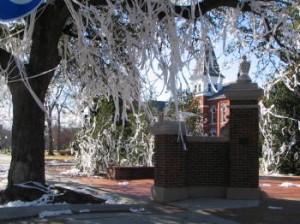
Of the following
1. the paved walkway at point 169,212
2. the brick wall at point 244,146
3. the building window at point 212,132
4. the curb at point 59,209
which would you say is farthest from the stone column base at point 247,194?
the building window at point 212,132

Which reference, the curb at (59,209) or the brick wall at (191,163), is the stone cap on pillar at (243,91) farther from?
the curb at (59,209)

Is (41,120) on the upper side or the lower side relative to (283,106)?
lower

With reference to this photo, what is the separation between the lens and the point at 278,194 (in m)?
14.9

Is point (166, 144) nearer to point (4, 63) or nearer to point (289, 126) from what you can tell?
point (4, 63)

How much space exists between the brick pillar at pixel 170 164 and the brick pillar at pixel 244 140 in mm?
1343

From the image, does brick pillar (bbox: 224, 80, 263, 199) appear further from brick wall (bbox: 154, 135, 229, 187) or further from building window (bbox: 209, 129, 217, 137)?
building window (bbox: 209, 129, 217, 137)

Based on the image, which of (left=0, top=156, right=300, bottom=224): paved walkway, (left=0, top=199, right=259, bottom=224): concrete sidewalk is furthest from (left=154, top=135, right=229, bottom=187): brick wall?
(left=0, top=199, right=259, bottom=224): concrete sidewalk

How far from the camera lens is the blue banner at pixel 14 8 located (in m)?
3.67

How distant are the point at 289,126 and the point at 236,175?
1182cm

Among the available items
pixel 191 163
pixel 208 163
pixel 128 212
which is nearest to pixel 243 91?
pixel 208 163

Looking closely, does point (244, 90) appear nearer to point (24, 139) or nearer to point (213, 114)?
point (24, 139)

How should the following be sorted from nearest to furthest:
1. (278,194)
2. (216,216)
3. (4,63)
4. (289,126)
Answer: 1. (216,216)
2. (4,63)
3. (278,194)
4. (289,126)

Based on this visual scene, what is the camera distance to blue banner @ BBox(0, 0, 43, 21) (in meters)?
3.67

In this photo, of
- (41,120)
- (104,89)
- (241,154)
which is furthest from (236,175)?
(41,120)
